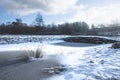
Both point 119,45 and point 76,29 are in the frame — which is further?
point 76,29

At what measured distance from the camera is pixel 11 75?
6023mm

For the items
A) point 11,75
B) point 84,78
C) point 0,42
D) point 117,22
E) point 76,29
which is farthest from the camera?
point 117,22

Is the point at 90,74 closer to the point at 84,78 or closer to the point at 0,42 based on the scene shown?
the point at 84,78

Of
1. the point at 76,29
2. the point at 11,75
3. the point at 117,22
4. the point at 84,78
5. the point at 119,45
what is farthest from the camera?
the point at 117,22

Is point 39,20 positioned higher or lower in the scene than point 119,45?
higher

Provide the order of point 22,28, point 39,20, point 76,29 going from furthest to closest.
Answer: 1. point 39,20
2. point 76,29
3. point 22,28

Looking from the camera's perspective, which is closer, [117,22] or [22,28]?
[22,28]

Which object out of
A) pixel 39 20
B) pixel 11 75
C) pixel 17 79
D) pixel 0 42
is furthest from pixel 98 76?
pixel 39 20

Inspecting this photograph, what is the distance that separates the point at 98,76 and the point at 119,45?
7.02m

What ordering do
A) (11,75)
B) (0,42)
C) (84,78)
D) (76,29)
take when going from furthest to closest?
1. (76,29)
2. (0,42)
3. (11,75)
4. (84,78)

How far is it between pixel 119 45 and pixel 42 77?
300 inches

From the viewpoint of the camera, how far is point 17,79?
5500 millimetres

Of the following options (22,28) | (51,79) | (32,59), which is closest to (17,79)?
(51,79)

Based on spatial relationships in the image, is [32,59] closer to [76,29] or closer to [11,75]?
[11,75]
